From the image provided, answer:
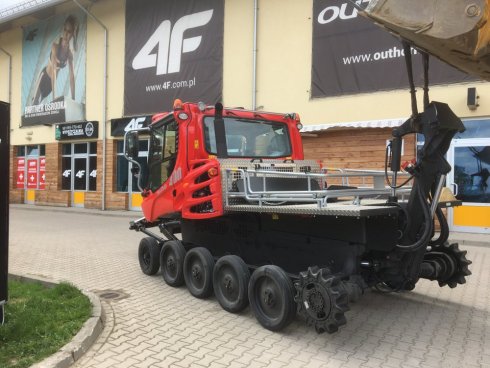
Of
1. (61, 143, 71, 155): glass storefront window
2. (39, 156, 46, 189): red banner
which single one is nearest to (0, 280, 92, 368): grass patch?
(61, 143, 71, 155): glass storefront window

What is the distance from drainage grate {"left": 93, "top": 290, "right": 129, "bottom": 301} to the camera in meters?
5.91

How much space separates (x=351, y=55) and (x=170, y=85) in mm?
6883

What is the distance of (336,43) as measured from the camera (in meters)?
13.1

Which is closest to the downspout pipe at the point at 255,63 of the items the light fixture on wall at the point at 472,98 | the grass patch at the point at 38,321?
the light fixture on wall at the point at 472,98

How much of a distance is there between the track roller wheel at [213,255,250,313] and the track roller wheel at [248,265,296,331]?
195mm

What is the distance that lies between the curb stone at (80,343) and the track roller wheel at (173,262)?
1.27 meters

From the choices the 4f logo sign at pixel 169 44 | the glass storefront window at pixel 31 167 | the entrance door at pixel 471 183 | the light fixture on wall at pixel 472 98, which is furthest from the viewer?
the glass storefront window at pixel 31 167

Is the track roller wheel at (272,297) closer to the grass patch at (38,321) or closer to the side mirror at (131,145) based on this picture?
the grass patch at (38,321)

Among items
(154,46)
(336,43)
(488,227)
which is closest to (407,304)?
(488,227)

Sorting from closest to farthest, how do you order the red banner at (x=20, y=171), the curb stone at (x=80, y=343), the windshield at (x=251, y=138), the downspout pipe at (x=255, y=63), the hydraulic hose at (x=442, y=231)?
the curb stone at (x=80, y=343), the hydraulic hose at (x=442, y=231), the windshield at (x=251, y=138), the downspout pipe at (x=255, y=63), the red banner at (x=20, y=171)

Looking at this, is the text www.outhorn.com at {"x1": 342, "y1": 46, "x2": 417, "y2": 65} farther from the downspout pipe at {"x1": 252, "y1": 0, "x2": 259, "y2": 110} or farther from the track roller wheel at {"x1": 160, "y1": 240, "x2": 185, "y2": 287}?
the track roller wheel at {"x1": 160, "y1": 240, "x2": 185, "y2": 287}

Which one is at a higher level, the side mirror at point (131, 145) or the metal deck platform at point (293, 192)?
the side mirror at point (131, 145)

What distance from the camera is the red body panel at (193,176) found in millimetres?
5582

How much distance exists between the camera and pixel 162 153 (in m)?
6.81
